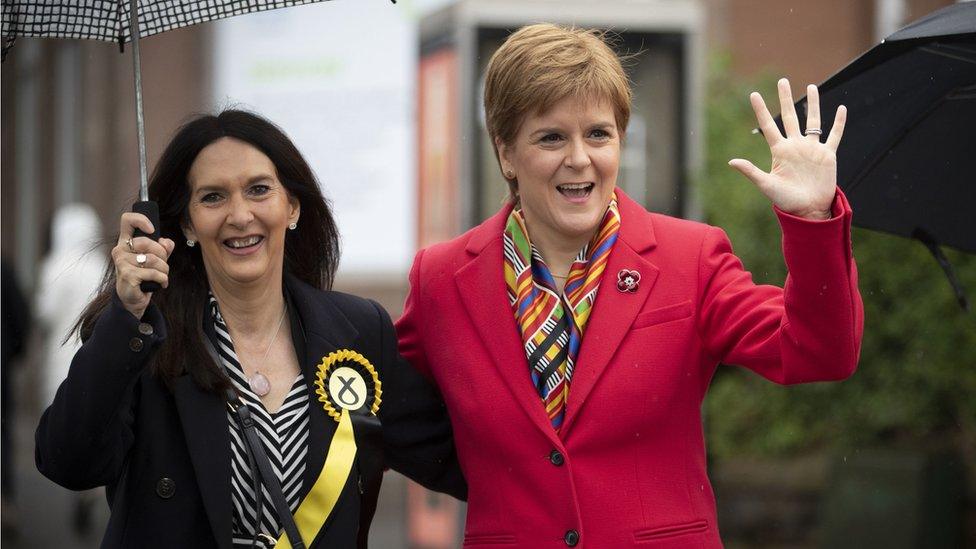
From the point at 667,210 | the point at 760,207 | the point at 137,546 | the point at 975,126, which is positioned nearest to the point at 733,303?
the point at 975,126

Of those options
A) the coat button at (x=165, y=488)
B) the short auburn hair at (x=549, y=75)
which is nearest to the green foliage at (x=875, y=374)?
the short auburn hair at (x=549, y=75)

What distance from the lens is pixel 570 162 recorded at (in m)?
3.65

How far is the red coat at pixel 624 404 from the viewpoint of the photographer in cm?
363

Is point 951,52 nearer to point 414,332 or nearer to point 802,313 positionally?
point 802,313

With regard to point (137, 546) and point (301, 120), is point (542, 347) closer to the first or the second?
point (137, 546)

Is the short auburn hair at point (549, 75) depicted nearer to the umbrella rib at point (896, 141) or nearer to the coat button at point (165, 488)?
the umbrella rib at point (896, 141)

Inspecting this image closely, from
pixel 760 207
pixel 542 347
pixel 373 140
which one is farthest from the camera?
pixel 373 140

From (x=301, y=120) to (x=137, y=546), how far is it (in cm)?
1115

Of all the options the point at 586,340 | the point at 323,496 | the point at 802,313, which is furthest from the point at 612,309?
the point at 323,496

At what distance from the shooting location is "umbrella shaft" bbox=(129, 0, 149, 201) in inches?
133

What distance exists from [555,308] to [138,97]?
111 cm

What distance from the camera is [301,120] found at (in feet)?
47.3

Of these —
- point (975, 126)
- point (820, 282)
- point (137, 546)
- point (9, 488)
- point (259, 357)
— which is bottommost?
point (9, 488)

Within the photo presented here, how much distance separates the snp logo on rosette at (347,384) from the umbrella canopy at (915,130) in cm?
129
